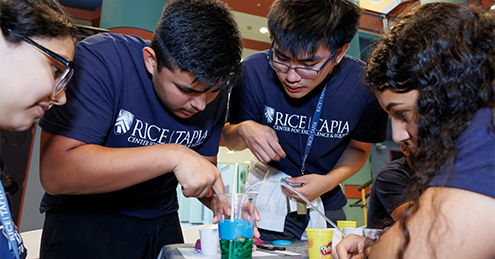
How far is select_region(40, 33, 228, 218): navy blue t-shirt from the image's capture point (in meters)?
1.12

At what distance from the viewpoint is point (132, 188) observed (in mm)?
1405

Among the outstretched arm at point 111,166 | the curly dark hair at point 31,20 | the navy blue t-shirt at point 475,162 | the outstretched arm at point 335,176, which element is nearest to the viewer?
A: the navy blue t-shirt at point 475,162

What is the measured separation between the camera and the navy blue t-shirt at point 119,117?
112 centimetres

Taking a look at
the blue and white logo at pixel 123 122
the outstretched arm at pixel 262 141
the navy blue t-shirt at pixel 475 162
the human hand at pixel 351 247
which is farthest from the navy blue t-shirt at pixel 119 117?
the navy blue t-shirt at pixel 475 162

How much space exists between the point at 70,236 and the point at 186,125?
0.67 m

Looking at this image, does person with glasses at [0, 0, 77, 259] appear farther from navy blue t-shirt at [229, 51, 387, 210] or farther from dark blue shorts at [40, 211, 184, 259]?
navy blue t-shirt at [229, 51, 387, 210]

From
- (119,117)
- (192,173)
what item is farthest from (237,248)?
(119,117)

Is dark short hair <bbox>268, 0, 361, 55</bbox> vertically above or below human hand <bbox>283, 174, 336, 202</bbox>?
above

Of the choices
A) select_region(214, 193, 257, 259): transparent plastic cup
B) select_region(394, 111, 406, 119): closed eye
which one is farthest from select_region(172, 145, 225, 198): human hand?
select_region(394, 111, 406, 119): closed eye

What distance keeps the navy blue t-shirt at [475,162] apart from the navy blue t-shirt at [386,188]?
3.18 feet

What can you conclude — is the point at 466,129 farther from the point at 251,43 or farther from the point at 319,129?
the point at 251,43

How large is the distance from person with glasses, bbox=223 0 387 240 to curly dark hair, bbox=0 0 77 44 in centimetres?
90

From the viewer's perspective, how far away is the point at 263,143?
4.79ft

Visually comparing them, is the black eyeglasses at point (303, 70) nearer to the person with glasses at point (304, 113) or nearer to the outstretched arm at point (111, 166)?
the person with glasses at point (304, 113)
